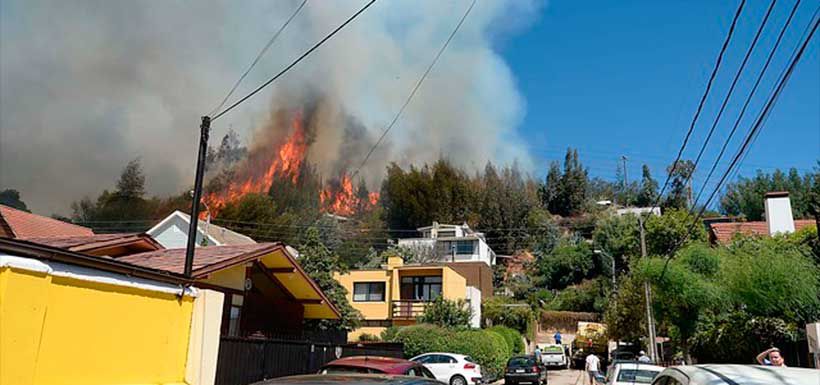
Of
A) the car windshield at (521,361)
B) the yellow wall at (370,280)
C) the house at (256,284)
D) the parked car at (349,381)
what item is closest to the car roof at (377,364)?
the house at (256,284)

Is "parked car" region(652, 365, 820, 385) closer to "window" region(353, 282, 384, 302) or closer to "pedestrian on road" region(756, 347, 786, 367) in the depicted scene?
"pedestrian on road" region(756, 347, 786, 367)

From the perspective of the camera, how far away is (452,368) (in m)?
23.1

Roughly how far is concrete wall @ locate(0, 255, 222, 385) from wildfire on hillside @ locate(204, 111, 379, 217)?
72.0m

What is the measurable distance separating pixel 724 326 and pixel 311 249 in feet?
69.2

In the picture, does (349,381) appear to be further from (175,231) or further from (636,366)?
(175,231)

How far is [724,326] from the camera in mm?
21750

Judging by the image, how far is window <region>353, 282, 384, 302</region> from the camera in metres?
43.5

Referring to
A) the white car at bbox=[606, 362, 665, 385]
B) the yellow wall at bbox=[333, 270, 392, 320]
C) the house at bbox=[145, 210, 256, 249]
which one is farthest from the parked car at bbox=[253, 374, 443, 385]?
the house at bbox=[145, 210, 256, 249]

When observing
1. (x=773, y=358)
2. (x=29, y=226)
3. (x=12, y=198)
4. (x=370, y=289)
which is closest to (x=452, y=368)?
(x=773, y=358)

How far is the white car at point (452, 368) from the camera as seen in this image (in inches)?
905

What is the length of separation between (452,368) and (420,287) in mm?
20051

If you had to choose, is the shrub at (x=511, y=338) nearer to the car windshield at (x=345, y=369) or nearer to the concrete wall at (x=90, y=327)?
the car windshield at (x=345, y=369)

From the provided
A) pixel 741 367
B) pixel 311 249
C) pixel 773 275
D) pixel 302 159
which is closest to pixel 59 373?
pixel 741 367

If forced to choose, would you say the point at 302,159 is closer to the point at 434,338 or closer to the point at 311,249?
the point at 311,249
